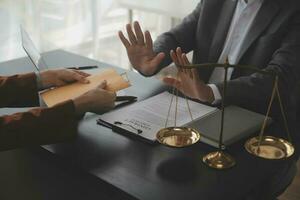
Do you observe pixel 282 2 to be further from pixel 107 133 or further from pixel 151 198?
pixel 151 198

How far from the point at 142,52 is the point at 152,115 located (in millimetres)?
374

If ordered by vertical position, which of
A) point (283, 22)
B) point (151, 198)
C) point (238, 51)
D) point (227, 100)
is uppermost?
point (283, 22)

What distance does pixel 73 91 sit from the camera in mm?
1341

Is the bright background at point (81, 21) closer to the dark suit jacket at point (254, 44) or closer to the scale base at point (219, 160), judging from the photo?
the dark suit jacket at point (254, 44)

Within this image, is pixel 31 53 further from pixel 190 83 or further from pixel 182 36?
pixel 182 36

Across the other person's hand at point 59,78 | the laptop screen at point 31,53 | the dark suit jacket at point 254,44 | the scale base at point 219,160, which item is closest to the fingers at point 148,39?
the dark suit jacket at point 254,44

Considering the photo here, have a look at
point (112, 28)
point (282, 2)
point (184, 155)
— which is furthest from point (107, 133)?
point (112, 28)

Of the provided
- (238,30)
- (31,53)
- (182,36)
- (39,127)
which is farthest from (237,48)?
(39,127)

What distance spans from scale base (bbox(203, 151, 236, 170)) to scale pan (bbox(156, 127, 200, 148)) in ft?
0.19

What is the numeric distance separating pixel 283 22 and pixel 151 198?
0.95m

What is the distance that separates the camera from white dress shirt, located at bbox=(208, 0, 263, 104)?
1.68m

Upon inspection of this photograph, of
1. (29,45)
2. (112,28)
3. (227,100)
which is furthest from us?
(112,28)

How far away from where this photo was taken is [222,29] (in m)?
1.78

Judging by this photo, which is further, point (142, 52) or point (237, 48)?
point (237, 48)
